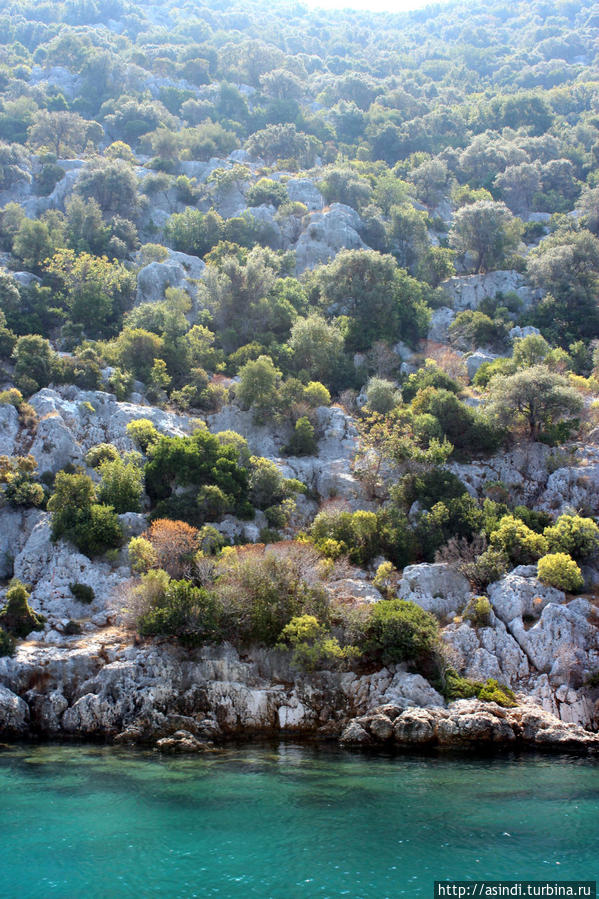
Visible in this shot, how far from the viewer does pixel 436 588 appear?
37312mm

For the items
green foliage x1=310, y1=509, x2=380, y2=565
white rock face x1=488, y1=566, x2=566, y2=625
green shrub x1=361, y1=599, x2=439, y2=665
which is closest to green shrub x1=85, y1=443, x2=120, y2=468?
green foliage x1=310, y1=509, x2=380, y2=565

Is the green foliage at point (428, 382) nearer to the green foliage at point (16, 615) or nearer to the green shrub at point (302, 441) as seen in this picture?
the green shrub at point (302, 441)

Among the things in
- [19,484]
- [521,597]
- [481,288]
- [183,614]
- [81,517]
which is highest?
[481,288]

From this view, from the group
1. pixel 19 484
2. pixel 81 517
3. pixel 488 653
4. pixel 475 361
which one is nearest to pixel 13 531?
pixel 19 484

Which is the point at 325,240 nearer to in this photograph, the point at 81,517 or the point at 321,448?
the point at 321,448

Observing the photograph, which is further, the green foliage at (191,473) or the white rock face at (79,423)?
the white rock face at (79,423)

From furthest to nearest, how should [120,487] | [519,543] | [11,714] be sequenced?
[120,487] → [519,543] → [11,714]

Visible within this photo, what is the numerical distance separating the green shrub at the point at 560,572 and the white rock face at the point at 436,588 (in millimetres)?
4237

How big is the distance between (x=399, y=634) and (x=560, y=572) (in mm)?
9694

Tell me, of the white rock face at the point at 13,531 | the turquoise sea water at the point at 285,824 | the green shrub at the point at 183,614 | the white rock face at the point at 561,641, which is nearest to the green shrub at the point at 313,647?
the green shrub at the point at 183,614

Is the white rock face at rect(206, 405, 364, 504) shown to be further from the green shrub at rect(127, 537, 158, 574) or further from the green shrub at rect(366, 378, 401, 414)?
the green shrub at rect(127, 537, 158, 574)

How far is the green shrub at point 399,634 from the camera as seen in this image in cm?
3250

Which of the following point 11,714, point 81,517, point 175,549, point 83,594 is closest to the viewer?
point 11,714

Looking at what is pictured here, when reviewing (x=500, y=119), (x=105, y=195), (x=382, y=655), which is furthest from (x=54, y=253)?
(x=500, y=119)
